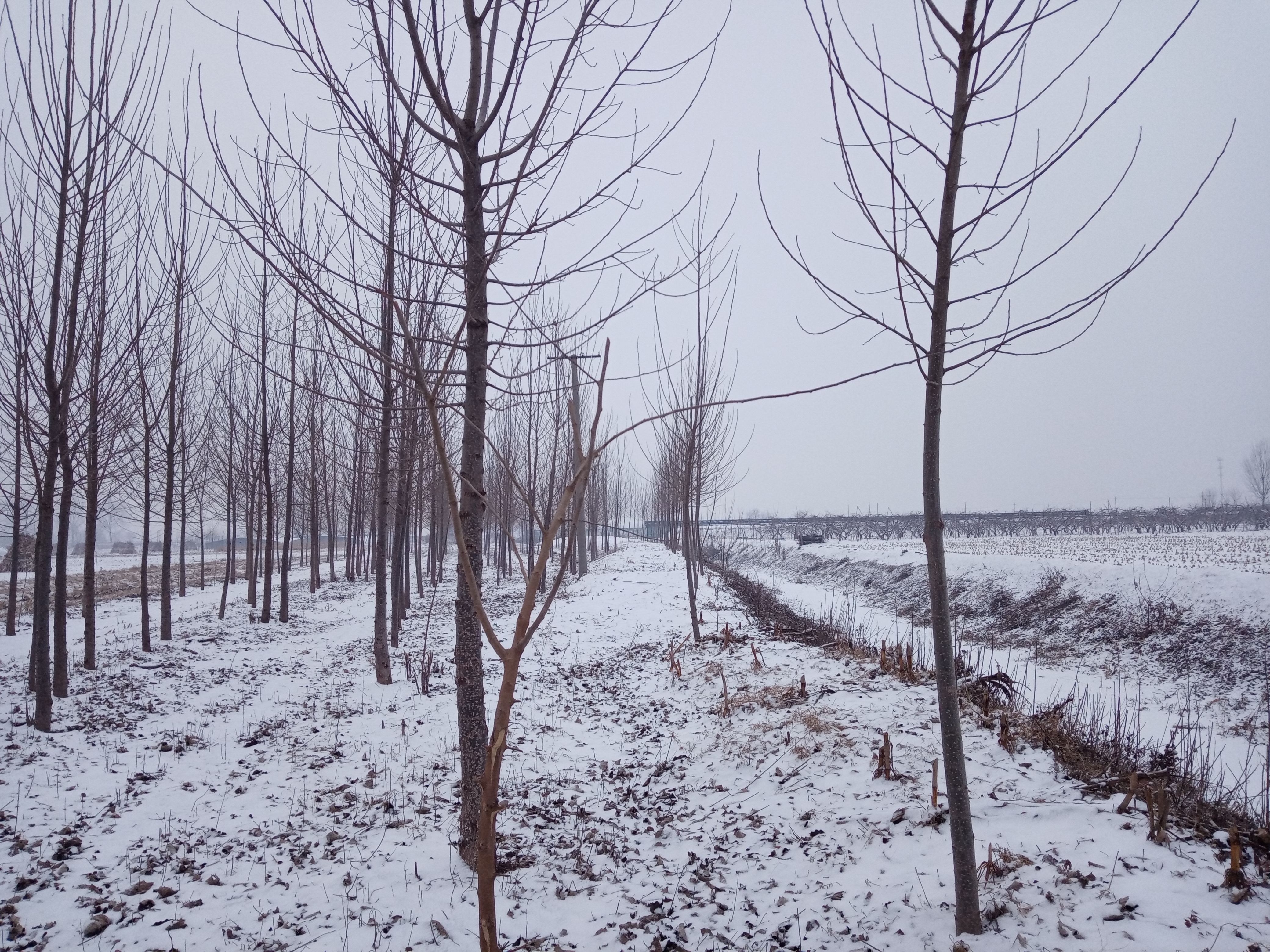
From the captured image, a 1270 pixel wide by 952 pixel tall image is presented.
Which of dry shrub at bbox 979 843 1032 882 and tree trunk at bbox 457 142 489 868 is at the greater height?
tree trunk at bbox 457 142 489 868

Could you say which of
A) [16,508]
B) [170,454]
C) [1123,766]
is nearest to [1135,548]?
[1123,766]

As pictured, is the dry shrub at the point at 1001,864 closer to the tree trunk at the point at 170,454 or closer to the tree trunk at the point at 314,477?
the tree trunk at the point at 314,477

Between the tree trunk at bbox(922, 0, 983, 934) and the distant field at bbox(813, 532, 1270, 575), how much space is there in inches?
621

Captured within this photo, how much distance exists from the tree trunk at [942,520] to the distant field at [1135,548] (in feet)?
51.7

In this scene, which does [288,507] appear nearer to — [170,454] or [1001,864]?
[170,454]

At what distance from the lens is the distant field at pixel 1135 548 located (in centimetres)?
1752

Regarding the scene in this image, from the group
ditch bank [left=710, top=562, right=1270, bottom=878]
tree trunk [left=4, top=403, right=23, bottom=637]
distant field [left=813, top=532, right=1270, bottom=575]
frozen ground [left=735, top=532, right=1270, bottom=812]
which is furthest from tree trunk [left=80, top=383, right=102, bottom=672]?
distant field [left=813, top=532, right=1270, bottom=575]

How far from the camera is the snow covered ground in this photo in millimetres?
2781

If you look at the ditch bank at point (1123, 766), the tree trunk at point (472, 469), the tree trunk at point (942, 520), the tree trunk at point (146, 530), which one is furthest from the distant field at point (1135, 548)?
the tree trunk at point (146, 530)

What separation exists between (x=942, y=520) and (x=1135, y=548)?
30919mm

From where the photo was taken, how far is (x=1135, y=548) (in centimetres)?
2570

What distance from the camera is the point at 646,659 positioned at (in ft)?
30.0

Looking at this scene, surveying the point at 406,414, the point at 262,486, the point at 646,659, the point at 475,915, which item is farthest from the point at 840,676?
the point at 262,486

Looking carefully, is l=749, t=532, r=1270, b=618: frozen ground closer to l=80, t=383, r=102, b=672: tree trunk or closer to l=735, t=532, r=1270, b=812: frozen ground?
l=735, t=532, r=1270, b=812: frozen ground
